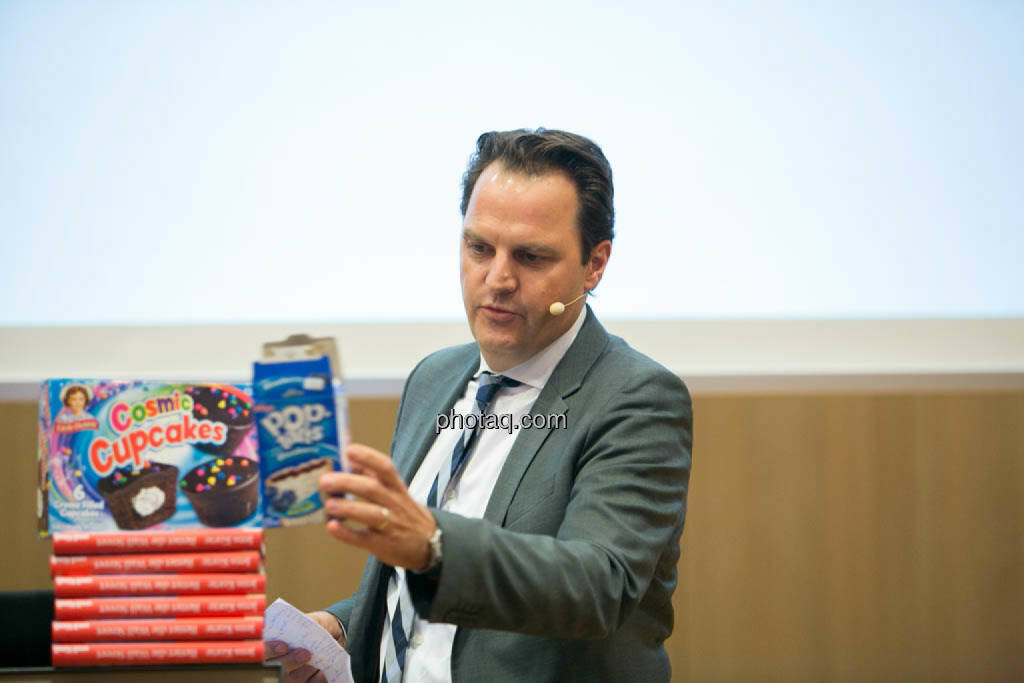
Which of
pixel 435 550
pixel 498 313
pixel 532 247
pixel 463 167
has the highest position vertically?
pixel 463 167

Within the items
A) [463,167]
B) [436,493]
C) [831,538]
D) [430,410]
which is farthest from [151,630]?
[831,538]

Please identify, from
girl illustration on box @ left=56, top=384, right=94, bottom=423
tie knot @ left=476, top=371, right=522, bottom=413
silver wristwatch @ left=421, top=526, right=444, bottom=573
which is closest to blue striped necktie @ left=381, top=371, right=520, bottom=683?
tie knot @ left=476, top=371, right=522, bottom=413

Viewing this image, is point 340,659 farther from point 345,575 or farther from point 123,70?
point 123,70

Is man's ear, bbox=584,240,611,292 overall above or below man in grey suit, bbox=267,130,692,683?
above

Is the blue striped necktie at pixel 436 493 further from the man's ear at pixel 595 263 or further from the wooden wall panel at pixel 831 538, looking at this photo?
the wooden wall panel at pixel 831 538

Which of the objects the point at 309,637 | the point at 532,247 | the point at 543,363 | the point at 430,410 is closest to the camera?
the point at 309,637

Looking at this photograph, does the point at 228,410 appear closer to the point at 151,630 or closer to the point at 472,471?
the point at 151,630

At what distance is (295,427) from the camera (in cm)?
98

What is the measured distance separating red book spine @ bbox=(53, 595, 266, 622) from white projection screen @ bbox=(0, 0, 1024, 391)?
173 cm

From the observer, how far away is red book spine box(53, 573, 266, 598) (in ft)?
3.36

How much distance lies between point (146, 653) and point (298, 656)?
41 cm

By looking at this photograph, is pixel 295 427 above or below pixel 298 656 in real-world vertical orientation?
above

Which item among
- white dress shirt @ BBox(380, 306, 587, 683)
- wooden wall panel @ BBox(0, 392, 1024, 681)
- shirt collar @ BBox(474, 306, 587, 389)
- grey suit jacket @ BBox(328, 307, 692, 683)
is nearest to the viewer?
grey suit jacket @ BBox(328, 307, 692, 683)

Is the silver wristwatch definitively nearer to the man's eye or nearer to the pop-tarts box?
the pop-tarts box
